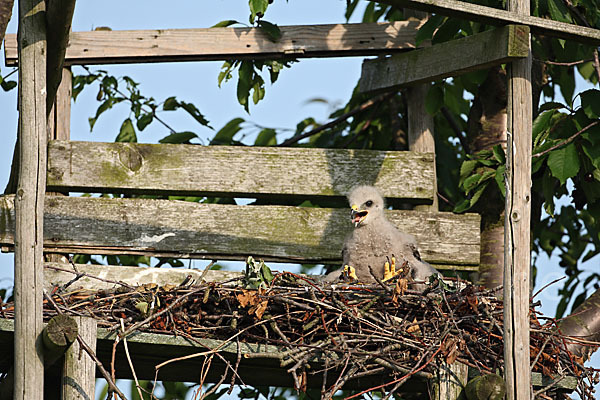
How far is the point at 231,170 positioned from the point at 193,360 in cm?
224

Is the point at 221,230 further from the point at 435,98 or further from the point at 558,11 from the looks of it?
the point at 558,11

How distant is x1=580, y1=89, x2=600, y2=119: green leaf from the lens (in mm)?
7125

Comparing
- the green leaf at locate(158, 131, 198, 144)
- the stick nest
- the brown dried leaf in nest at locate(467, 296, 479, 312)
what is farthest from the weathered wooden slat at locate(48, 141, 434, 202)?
the brown dried leaf in nest at locate(467, 296, 479, 312)

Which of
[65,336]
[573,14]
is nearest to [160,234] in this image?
[65,336]

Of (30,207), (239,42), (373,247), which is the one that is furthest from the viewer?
(239,42)

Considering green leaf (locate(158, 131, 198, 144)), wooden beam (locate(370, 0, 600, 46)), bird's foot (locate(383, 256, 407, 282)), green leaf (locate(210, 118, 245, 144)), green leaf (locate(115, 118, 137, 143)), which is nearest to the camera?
wooden beam (locate(370, 0, 600, 46))

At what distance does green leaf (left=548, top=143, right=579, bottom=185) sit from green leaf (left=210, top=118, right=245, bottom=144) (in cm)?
321

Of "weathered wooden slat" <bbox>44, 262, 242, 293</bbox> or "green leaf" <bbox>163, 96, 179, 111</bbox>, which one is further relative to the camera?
"green leaf" <bbox>163, 96, 179, 111</bbox>

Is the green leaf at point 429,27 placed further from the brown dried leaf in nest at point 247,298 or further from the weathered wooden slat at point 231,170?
the brown dried leaf in nest at point 247,298

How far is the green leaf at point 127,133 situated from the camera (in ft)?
31.0

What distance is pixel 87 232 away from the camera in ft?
24.8

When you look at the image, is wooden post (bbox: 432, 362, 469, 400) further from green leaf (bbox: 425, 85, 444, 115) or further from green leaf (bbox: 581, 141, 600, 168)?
green leaf (bbox: 425, 85, 444, 115)

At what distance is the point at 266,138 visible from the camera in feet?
32.7

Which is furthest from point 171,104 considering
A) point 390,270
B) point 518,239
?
point 518,239
